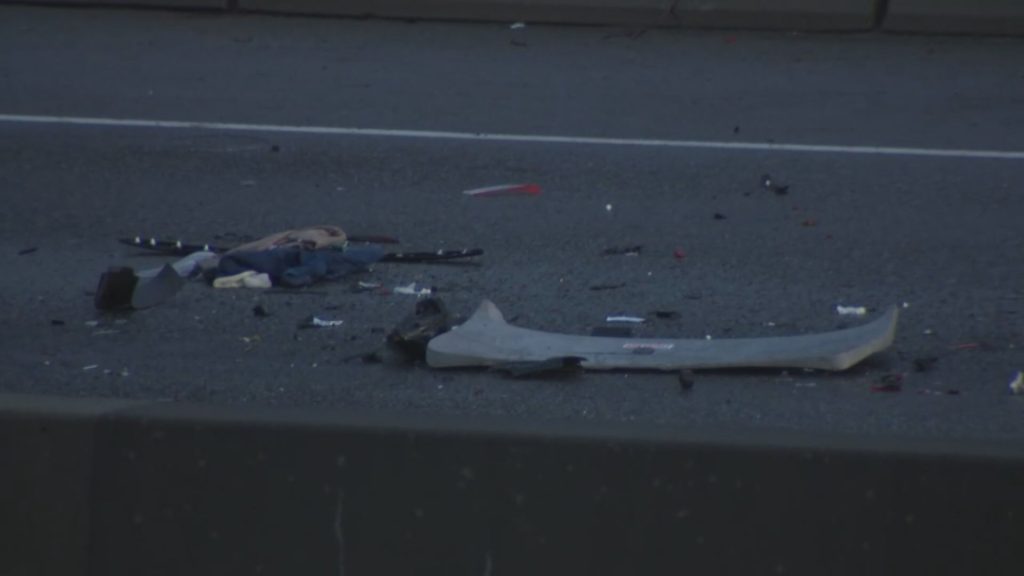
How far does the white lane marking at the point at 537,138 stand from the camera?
31.1 ft

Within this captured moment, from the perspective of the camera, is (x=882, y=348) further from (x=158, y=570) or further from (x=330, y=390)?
(x=158, y=570)

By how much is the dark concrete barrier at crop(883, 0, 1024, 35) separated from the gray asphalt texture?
0.66ft

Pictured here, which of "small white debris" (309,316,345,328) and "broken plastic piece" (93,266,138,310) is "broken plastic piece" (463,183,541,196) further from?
"broken plastic piece" (93,266,138,310)

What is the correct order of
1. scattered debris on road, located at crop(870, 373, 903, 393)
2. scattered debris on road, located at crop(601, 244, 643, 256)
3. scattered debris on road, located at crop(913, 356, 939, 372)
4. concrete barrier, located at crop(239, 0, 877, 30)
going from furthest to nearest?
concrete barrier, located at crop(239, 0, 877, 30)
scattered debris on road, located at crop(601, 244, 643, 256)
scattered debris on road, located at crop(913, 356, 939, 372)
scattered debris on road, located at crop(870, 373, 903, 393)

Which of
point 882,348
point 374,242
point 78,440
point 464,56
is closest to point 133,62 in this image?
point 464,56

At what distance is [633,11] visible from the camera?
42.5ft

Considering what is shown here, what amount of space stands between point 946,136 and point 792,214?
2.09 m

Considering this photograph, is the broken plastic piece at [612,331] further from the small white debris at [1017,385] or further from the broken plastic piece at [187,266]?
the broken plastic piece at [187,266]

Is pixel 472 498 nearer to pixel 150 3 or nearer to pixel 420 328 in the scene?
pixel 420 328

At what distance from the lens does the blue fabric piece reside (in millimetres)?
6922

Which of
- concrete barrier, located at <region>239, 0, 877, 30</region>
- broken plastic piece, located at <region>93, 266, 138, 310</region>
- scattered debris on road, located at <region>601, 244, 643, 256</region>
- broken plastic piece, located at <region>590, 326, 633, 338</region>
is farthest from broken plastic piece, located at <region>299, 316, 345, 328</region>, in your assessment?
concrete barrier, located at <region>239, 0, 877, 30</region>

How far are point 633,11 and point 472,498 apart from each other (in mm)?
9896

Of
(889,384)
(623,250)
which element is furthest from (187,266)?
(889,384)

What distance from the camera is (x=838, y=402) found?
541 cm
